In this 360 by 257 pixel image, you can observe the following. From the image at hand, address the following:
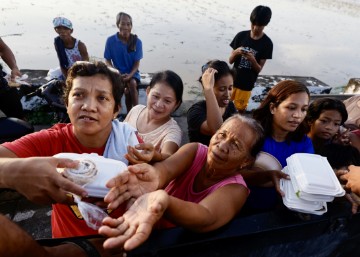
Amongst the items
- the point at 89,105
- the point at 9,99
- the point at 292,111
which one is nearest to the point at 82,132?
the point at 89,105

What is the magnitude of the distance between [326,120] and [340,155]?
350mm

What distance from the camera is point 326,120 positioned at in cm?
245

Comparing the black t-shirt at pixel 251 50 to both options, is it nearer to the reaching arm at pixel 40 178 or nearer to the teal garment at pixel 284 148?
the teal garment at pixel 284 148

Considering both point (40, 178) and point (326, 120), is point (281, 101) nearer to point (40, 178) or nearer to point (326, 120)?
point (326, 120)

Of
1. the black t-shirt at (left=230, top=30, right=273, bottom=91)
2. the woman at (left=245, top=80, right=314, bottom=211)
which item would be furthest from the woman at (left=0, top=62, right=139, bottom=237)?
the black t-shirt at (left=230, top=30, right=273, bottom=91)

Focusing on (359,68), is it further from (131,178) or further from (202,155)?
(131,178)

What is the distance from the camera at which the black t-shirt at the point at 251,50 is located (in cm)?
387

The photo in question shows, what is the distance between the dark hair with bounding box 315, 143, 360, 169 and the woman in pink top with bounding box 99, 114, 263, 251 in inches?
38.2

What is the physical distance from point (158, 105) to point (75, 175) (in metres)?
1.23

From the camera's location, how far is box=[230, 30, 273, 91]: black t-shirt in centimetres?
387

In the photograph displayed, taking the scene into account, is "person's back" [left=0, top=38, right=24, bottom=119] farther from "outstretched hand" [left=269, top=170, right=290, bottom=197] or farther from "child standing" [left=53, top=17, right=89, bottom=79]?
"outstretched hand" [left=269, top=170, right=290, bottom=197]

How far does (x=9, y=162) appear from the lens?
4.04 ft

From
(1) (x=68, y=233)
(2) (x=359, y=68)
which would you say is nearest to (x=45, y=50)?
(1) (x=68, y=233)

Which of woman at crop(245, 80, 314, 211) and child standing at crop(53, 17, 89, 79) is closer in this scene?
woman at crop(245, 80, 314, 211)
